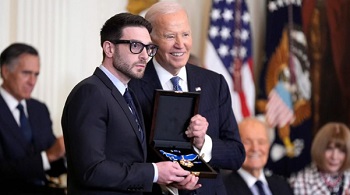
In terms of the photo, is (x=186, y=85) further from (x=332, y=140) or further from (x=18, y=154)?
(x=332, y=140)

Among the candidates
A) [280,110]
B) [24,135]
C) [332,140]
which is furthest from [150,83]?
[280,110]

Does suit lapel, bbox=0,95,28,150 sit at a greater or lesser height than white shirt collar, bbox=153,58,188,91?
lesser

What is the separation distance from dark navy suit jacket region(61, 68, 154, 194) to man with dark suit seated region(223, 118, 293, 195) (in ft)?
7.70

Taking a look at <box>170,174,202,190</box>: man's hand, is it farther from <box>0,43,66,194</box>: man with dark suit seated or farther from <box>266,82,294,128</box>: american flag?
<box>266,82,294,128</box>: american flag

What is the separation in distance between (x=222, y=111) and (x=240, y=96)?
422 cm

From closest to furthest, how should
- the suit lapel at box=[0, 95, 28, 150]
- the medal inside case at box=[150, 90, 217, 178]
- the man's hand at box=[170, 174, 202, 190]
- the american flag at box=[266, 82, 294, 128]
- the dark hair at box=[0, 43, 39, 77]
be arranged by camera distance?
the man's hand at box=[170, 174, 202, 190]
the medal inside case at box=[150, 90, 217, 178]
the suit lapel at box=[0, 95, 28, 150]
the dark hair at box=[0, 43, 39, 77]
the american flag at box=[266, 82, 294, 128]

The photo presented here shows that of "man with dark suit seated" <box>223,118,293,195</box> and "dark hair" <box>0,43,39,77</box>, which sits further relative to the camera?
→ "dark hair" <box>0,43,39,77</box>

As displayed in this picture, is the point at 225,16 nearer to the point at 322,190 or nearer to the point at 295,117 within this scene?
the point at 295,117

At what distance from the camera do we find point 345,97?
8.73 m

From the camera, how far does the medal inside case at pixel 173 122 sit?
12.7 feet

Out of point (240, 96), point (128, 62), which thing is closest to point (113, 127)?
point (128, 62)

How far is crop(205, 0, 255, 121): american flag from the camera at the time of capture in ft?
27.7

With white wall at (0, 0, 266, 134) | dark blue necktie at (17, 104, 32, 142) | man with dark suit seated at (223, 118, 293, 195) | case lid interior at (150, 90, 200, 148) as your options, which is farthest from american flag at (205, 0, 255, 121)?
case lid interior at (150, 90, 200, 148)

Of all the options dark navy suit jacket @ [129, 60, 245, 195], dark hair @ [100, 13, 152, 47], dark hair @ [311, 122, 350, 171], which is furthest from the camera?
dark hair @ [311, 122, 350, 171]
